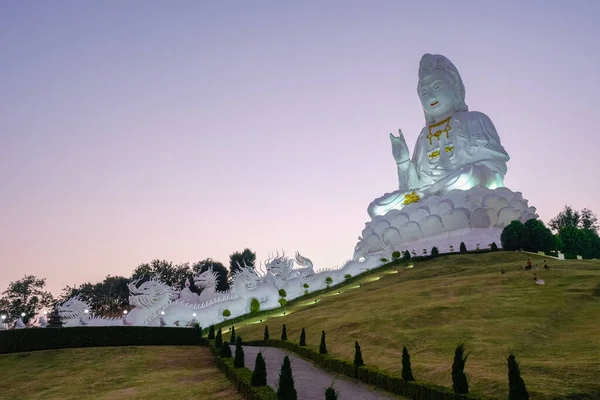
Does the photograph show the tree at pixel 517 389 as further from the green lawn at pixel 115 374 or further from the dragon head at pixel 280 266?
the dragon head at pixel 280 266

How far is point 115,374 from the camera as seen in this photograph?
14367mm

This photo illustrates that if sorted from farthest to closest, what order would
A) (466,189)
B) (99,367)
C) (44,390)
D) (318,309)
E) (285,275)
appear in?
(466,189)
(285,275)
(318,309)
(99,367)
(44,390)

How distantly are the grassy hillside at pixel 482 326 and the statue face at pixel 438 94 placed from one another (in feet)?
69.8

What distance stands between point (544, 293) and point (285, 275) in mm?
19410

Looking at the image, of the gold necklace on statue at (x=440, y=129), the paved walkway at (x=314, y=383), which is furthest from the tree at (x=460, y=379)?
the gold necklace on statue at (x=440, y=129)

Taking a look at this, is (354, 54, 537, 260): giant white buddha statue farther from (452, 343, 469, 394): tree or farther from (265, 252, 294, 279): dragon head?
(452, 343, 469, 394): tree

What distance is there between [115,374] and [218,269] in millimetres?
45599

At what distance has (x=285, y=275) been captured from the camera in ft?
115

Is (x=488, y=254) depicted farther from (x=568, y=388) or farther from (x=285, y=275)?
(x=568, y=388)

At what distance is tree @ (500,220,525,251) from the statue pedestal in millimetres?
3215

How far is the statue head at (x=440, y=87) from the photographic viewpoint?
148 ft

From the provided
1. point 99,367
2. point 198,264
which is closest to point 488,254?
point 99,367

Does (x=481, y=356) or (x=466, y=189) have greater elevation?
(x=466, y=189)

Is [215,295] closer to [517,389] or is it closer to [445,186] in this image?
[445,186]
